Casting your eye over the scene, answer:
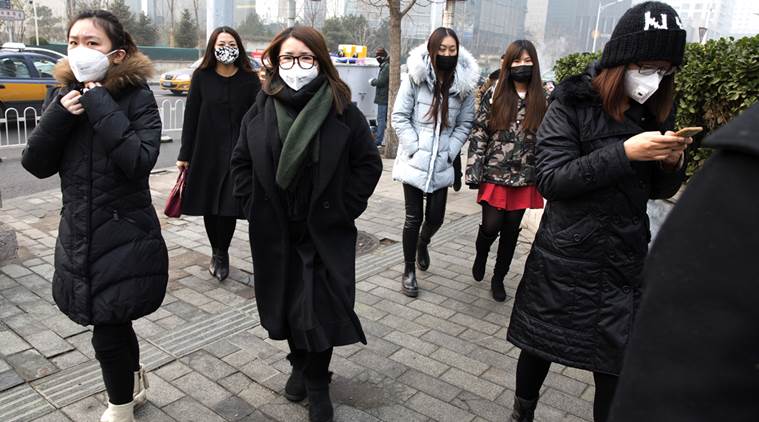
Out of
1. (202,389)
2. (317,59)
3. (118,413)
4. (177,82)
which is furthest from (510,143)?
(177,82)

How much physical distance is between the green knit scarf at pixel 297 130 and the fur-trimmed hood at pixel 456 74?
189 cm

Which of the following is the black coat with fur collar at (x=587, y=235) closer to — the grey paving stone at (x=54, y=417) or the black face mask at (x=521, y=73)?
the black face mask at (x=521, y=73)

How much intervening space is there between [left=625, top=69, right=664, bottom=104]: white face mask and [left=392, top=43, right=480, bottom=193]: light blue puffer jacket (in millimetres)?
2306

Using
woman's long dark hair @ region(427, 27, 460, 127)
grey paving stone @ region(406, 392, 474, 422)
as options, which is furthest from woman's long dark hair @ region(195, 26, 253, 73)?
grey paving stone @ region(406, 392, 474, 422)

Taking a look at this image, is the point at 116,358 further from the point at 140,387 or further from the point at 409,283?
the point at 409,283

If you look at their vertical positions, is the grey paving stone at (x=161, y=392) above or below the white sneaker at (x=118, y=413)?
below

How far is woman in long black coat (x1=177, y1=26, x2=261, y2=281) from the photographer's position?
4750mm

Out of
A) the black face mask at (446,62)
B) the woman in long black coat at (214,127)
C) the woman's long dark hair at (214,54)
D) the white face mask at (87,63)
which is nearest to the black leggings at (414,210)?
the black face mask at (446,62)

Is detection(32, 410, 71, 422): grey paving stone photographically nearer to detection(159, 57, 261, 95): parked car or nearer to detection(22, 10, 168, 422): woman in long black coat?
detection(22, 10, 168, 422): woman in long black coat

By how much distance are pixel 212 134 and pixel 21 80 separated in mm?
10276

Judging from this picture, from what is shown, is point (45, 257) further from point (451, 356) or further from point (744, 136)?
point (744, 136)

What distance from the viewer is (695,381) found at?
0.85 metres

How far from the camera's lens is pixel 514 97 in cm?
466

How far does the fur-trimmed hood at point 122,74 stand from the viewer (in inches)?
109
